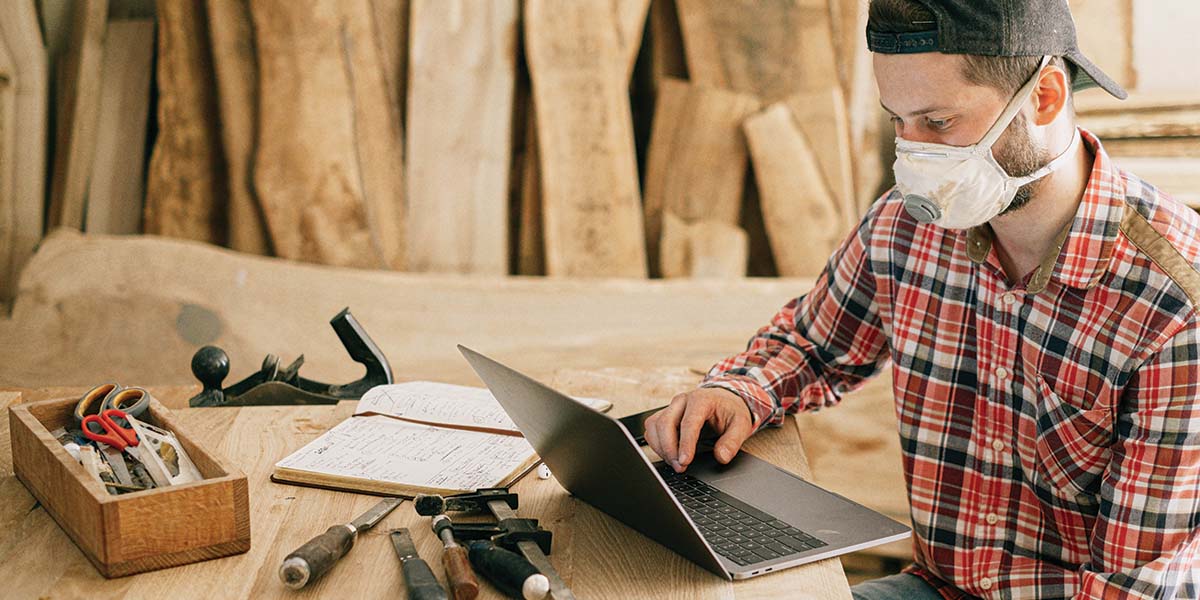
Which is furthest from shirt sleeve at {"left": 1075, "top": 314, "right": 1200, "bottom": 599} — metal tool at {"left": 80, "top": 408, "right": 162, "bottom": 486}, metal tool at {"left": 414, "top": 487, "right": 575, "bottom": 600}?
metal tool at {"left": 80, "top": 408, "right": 162, "bottom": 486}

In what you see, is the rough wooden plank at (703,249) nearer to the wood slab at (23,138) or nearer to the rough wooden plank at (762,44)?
the rough wooden plank at (762,44)

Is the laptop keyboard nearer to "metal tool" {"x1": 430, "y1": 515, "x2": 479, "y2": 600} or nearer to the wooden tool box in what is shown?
"metal tool" {"x1": 430, "y1": 515, "x2": 479, "y2": 600}

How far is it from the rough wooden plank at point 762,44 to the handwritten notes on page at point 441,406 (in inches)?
53.9

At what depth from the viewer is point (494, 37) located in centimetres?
282

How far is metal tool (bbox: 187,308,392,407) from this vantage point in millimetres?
1864

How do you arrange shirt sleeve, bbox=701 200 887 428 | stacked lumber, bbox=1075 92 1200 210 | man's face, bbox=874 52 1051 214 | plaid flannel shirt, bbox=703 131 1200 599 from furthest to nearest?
stacked lumber, bbox=1075 92 1200 210, shirt sleeve, bbox=701 200 887 428, man's face, bbox=874 52 1051 214, plaid flannel shirt, bbox=703 131 1200 599

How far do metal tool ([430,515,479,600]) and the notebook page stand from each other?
134mm

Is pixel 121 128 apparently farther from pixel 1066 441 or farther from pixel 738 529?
pixel 1066 441

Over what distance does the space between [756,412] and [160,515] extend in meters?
0.86

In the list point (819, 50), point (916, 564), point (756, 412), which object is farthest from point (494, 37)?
point (916, 564)

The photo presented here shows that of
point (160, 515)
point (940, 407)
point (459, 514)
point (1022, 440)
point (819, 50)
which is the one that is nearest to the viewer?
point (160, 515)

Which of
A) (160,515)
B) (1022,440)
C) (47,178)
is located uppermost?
(47,178)

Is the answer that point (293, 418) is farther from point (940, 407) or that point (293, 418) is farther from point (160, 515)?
point (940, 407)

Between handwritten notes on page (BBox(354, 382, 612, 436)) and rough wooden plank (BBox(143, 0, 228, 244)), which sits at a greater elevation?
rough wooden plank (BBox(143, 0, 228, 244))
